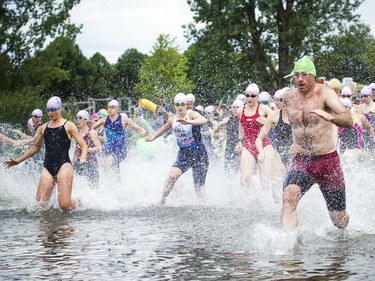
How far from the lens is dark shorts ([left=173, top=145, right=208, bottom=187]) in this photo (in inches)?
550

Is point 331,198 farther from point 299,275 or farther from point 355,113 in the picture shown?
point 355,113

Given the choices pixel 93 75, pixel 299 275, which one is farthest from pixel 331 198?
pixel 93 75

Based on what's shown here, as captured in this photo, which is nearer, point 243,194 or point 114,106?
point 243,194

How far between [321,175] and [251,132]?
4.69 m

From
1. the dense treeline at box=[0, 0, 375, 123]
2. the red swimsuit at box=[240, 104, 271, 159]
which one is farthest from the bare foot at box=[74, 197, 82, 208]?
the dense treeline at box=[0, 0, 375, 123]

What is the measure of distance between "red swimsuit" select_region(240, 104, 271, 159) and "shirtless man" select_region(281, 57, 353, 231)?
441cm

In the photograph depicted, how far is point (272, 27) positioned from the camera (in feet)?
135

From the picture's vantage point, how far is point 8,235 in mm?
10445

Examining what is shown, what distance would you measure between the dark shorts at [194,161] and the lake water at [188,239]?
496 millimetres

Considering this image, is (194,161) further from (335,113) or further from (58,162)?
(335,113)

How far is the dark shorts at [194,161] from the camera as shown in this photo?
14.0 metres

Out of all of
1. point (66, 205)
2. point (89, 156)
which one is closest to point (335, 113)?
point (66, 205)

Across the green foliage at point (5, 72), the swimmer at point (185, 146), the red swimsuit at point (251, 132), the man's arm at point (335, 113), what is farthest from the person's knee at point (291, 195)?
the green foliage at point (5, 72)

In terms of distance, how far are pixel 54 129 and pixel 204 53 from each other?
29.1m
